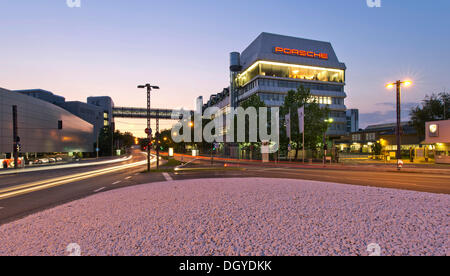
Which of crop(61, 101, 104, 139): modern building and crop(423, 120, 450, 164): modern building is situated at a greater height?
crop(61, 101, 104, 139): modern building

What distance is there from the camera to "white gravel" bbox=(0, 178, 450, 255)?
4.50 m

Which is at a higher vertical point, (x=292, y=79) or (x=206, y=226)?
(x=292, y=79)

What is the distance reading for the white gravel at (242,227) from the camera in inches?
177

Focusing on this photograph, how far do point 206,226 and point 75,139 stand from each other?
280 feet

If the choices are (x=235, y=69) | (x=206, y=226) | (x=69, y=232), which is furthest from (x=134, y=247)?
(x=235, y=69)

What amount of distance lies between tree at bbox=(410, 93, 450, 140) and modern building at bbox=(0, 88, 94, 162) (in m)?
74.5

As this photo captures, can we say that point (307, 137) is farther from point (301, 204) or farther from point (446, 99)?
point (446, 99)

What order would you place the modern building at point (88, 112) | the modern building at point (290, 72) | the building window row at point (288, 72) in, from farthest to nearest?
the modern building at point (88, 112)
the building window row at point (288, 72)
the modern building at point (290, 72)

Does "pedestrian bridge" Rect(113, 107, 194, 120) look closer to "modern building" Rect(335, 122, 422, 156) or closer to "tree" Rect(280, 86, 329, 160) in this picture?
"modern building" Rect(335, 122, 422, 156)

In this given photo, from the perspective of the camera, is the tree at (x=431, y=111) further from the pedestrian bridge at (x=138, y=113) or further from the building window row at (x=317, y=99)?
the pedestrian bridge at (x=138, y=113)

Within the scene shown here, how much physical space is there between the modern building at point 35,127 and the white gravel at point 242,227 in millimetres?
40683

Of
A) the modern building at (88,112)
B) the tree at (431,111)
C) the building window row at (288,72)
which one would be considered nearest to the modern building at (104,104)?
the modern building at (88,112)

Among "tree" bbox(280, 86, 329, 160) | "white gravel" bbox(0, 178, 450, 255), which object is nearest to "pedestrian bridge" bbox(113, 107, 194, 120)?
"tree" bbox(280, 86, 329, 160)

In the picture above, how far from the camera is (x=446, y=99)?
49.1 metres
